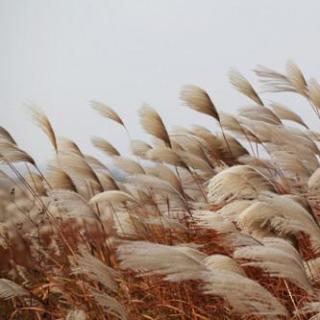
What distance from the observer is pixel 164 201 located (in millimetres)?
3607

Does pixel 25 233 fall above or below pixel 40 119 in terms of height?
below

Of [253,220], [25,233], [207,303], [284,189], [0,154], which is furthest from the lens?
[25,233]

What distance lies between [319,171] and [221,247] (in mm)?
1390

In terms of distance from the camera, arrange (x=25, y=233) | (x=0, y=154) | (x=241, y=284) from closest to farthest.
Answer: (x=241, y=284) → (x=0, y=154) → (x=25, y=233)

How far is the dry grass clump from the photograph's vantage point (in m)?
1.75

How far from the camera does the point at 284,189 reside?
3289 mm

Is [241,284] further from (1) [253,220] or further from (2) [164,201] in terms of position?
(2) [164,201]

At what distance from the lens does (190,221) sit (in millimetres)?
3068

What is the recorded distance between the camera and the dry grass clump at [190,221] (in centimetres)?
175

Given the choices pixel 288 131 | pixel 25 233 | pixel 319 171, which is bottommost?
pixel 25 233

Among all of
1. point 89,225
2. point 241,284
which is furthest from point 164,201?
point 241,284

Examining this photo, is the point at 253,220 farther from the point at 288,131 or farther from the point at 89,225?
the point at 89,225

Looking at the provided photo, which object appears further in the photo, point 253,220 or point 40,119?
point 40,119

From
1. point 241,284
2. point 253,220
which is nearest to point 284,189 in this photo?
point 253,220
